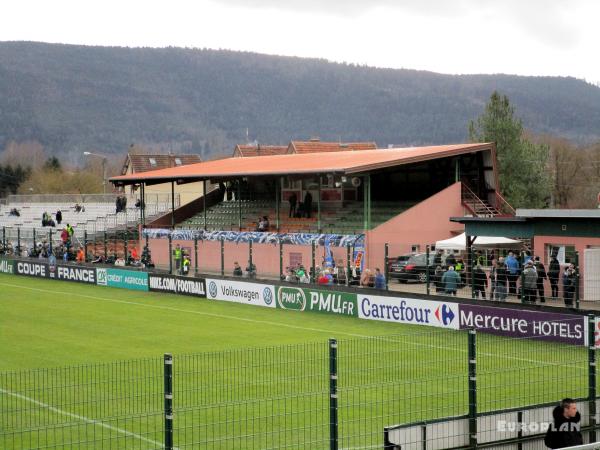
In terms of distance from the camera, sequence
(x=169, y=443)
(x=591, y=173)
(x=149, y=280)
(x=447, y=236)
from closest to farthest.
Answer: (x=169, y=443), (x=149, y=280), (x=447, y=236), (x=591, y=173)

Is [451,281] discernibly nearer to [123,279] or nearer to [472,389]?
[472,389]

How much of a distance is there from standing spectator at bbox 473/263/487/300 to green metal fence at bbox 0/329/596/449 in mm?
4839

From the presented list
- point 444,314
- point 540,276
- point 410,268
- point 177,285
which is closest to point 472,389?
point 444,314

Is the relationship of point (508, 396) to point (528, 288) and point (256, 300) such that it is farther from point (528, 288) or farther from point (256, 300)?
point (256, 300)

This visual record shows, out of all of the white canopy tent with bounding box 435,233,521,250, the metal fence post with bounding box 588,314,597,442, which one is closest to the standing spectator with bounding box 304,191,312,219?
the white canopy tent with bounding box 435,233,521,250

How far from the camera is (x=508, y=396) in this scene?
A: 17.4 m

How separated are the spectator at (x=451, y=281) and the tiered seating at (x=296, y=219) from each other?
1567 cm

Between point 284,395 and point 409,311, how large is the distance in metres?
11.1

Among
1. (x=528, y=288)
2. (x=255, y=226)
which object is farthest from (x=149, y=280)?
(x=528, y=288)

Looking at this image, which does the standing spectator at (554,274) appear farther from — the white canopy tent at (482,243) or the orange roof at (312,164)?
the orange roof at (312,164)

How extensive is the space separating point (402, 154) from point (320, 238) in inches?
242

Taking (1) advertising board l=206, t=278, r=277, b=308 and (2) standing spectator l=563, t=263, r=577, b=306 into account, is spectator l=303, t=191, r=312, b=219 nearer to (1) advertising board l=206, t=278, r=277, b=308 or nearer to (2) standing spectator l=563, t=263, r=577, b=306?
(1) advertising board l=206, t=278, r=277, b=308

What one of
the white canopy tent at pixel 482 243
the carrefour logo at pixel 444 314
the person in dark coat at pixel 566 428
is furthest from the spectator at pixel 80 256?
the person in dark coat at pixel 566 428

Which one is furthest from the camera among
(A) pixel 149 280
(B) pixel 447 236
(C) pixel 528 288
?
(B) pixel 447 236
